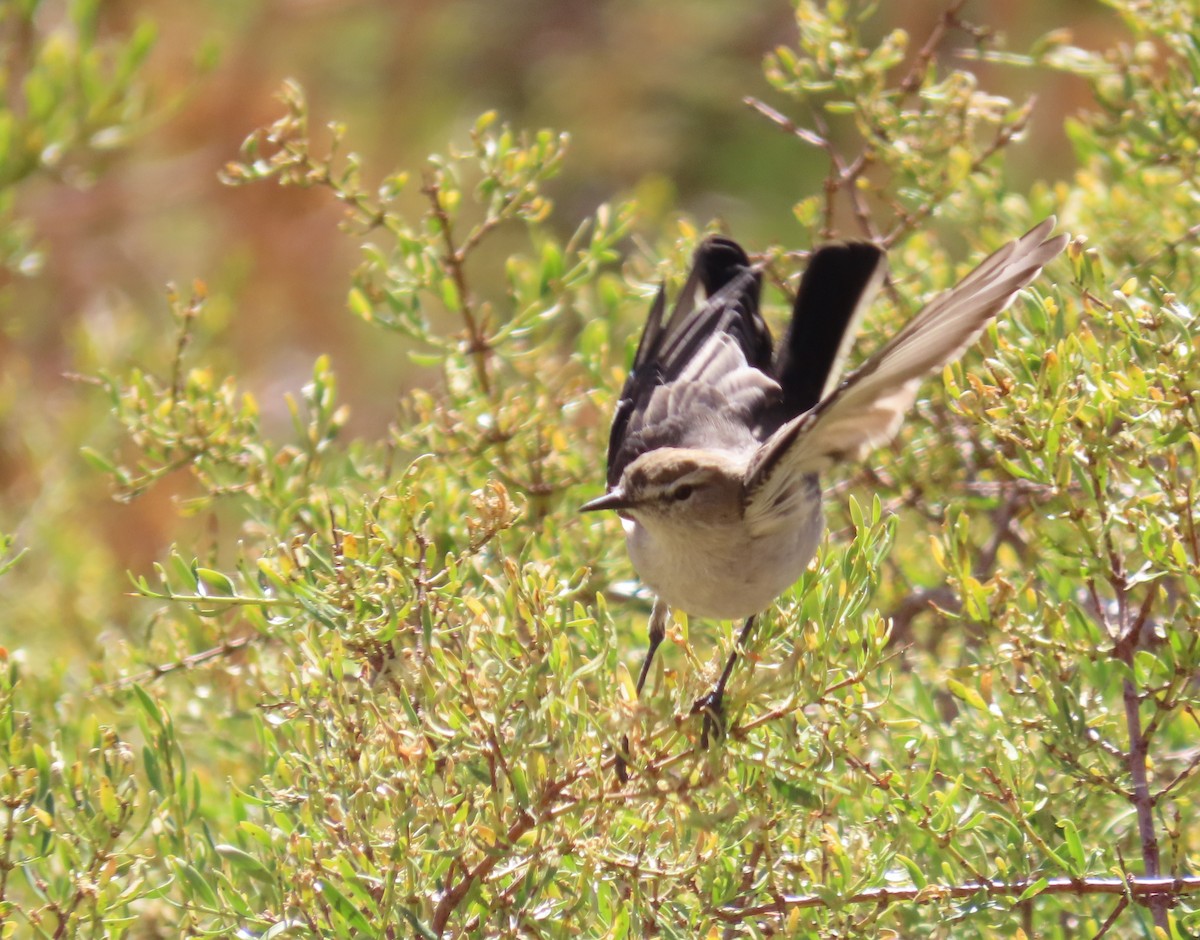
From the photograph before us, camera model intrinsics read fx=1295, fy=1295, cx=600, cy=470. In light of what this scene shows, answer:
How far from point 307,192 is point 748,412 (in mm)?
1800

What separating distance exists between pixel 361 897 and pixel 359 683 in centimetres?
24

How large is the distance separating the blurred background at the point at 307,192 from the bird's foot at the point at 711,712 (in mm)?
1797

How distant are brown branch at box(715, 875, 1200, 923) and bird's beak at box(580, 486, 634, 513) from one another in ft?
2.38

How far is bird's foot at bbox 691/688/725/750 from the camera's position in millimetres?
1480

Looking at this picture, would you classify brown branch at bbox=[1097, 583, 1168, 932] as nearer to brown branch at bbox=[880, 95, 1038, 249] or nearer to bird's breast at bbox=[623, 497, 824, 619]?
bird's breast at bbox=[623, 497, 824, 619]

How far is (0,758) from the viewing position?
1615 mm

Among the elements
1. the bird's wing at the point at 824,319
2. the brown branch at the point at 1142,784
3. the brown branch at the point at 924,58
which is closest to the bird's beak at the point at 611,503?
the bird's wing at the point at 824,319

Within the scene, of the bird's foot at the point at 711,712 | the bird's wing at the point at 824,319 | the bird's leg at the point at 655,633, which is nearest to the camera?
the bird's foot at the point at 711,712

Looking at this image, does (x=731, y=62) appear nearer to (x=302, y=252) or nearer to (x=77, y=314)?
(x=302, y=252)

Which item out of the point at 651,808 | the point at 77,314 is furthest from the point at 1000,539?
the point at 77,314

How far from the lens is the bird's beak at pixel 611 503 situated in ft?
6.76

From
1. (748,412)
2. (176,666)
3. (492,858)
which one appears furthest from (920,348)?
(176,666)

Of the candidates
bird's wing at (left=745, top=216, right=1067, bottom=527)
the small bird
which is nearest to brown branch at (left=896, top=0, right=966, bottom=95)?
the small bird

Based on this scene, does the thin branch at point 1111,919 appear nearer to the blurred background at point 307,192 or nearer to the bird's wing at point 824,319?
the bird's wing at point 824,319
